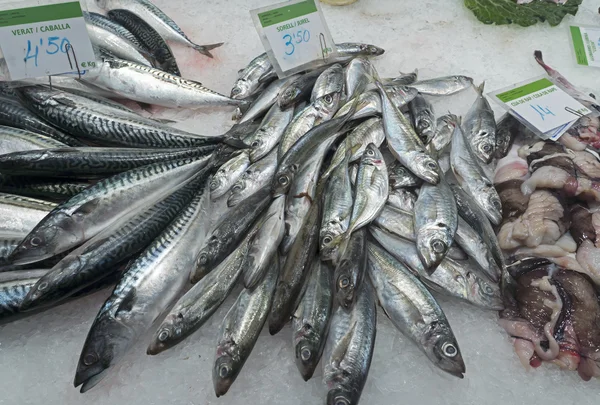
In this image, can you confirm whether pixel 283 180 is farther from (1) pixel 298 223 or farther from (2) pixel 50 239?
→ (2) pixel 50 239

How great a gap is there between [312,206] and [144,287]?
0.77m

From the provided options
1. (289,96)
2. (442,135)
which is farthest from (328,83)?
(442,135)

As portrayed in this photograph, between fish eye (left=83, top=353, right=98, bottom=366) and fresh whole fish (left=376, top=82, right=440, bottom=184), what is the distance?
1.53 meters

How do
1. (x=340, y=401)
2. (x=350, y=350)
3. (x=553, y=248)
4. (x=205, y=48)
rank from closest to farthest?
(x=340, y=401), (x=350, y=350), (x=553, y=248), (x=205, y=48)

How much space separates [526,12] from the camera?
330 cm

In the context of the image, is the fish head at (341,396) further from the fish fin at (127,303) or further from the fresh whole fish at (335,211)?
the fish fin at (127,303)

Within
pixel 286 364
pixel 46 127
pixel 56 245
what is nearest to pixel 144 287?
pixel 56 245

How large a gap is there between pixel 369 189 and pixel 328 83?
794mm

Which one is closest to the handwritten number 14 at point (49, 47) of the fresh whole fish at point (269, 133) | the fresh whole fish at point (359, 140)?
the fresh whole fish at point (269, 133)

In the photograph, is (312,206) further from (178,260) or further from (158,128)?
(158,128)

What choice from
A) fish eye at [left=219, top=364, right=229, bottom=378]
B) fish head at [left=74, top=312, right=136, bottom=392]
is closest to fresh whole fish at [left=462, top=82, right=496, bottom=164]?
fish eye at [left=219, top=364, right=229, bottom=378]

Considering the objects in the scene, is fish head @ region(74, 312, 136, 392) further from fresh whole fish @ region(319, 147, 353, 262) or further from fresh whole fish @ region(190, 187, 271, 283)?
fresh whole fish @ region(319, 147, 353, 262)

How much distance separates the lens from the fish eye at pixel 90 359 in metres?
1.58

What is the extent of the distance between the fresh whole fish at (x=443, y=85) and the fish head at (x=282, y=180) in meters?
1.07
